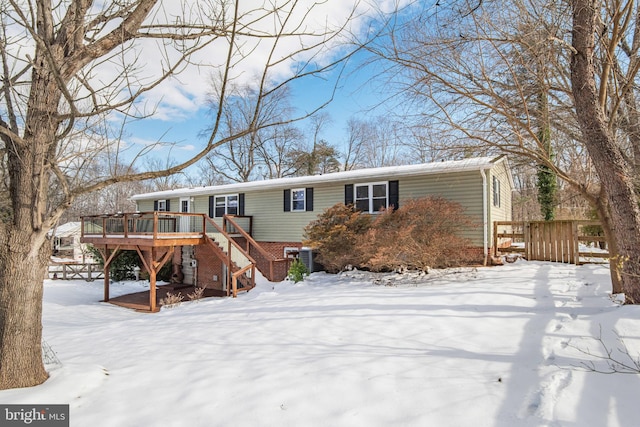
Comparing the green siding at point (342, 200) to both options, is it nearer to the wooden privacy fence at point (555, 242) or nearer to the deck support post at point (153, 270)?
the wooden privacy fence at point (555, 242)

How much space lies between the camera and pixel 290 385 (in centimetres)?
312

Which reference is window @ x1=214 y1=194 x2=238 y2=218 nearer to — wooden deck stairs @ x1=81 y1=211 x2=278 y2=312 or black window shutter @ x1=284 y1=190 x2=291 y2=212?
wooden deck stairs @ x1=81 y1=211 x2=278 y2=312

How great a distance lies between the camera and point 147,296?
12586mm

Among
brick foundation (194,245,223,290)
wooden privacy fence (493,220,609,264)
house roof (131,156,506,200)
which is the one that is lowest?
brick foundation (194,245,223,290)

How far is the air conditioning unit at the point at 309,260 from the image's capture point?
36.9ft

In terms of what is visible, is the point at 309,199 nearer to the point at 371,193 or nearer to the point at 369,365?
the point at 371,193

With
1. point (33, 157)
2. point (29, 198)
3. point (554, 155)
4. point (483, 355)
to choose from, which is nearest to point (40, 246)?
point (29, 198)

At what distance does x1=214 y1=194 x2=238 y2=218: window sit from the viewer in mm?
15438

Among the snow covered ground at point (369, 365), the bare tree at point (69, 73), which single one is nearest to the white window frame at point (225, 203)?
the snow covered ground at point (369, 365)

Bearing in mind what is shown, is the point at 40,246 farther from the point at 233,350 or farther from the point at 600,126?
the point at 600,126

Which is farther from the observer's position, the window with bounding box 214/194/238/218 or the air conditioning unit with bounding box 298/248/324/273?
the window with bounding box 214/194/238/218

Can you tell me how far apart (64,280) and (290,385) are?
17.2m

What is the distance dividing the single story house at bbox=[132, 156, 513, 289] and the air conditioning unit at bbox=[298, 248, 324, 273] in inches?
1.4

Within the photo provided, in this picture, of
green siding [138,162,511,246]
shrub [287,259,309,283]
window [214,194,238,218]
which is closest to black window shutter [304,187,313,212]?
green siding [138,162,511,246]
